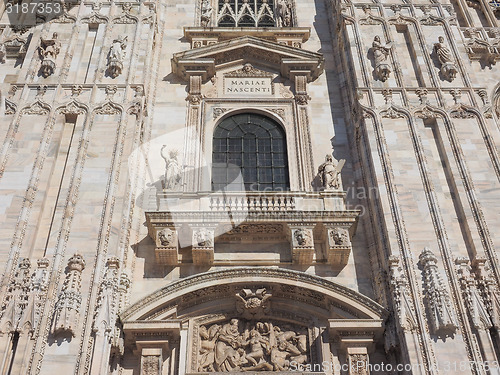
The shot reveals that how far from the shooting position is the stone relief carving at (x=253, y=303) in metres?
14.7

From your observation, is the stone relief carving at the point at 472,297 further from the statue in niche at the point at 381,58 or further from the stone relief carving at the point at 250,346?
the statue in niche at the point at 381,58

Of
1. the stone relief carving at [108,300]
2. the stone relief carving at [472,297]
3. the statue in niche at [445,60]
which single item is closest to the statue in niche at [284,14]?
the statue in niche at [445,60]

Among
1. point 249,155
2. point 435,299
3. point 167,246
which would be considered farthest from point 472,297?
point 249,155

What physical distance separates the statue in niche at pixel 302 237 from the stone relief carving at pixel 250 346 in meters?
2.06

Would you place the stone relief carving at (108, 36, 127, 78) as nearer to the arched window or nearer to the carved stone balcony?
the arched window

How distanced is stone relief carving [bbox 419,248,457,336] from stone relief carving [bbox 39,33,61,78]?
39.9ft

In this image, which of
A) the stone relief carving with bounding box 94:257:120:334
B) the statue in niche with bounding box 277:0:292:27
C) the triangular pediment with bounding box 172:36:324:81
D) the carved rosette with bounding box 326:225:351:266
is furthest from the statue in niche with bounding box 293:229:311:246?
the statue in niche with bounding box 277:0:292:27

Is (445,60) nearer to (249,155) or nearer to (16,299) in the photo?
(249,155)

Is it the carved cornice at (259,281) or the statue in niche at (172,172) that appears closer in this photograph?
the carved cornice at (259,281)

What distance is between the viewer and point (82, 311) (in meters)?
13.5

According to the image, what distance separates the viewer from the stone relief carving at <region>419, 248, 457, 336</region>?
43.6 feet

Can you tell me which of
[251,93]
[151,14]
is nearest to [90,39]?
[151,14]

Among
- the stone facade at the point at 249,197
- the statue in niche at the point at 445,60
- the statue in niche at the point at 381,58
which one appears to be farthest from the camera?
the statue in niche at the point at 445,60

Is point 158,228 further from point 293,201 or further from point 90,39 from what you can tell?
point 90,39
